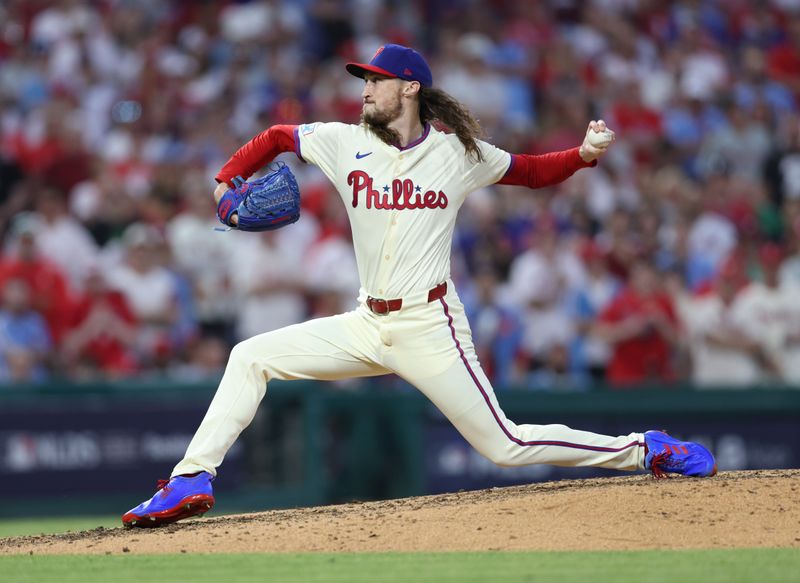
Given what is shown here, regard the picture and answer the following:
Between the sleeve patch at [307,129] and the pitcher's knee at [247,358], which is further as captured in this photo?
the sleeve patch at [307,129]

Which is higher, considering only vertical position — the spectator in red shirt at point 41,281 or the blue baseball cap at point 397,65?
the blue baseball cap at point 397,65

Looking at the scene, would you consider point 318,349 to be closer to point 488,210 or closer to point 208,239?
point 208,239

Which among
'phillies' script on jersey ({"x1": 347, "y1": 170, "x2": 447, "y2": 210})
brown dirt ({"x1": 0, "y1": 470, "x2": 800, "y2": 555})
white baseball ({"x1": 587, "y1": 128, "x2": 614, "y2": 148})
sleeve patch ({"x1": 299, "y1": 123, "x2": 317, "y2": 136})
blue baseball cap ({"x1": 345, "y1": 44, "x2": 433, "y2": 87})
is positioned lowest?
brown dirt ({"x1": 0, "y1": 470, "x2": 800, "y2": 555})

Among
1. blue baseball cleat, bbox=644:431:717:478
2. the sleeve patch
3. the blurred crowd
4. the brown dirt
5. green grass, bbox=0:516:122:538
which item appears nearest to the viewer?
the brown dirt

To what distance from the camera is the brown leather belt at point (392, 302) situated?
6.93 m

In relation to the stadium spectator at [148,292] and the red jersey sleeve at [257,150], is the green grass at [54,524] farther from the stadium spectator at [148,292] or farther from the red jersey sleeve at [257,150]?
the red jersey sleeve at [257,150]

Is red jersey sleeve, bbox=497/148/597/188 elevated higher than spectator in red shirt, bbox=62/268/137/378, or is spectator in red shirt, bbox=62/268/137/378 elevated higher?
red jersey sleeve, bbox=497/148/597/188

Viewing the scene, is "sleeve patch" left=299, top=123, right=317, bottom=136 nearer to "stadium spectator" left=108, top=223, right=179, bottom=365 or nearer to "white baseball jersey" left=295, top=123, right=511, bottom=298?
"white baseball jersey" left=295, top=123, right=511, bottom=298

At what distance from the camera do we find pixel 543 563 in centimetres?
606

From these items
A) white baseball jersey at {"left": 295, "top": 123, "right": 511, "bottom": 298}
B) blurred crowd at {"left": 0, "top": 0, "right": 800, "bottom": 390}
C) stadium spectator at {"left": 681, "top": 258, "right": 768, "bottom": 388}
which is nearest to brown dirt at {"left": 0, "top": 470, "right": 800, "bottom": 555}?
white baseball jersey at {"left": 295, "top": 123, "right": 511, "bottom": 298}

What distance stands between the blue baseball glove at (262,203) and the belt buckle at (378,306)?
608 mm

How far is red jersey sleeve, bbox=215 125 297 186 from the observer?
23.3 ft

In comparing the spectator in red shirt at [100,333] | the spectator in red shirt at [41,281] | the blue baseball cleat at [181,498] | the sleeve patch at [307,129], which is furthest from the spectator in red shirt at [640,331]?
the blue baseball cleat at [181,498]

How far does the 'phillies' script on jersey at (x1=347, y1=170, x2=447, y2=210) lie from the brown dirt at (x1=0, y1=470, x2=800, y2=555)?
151cm
